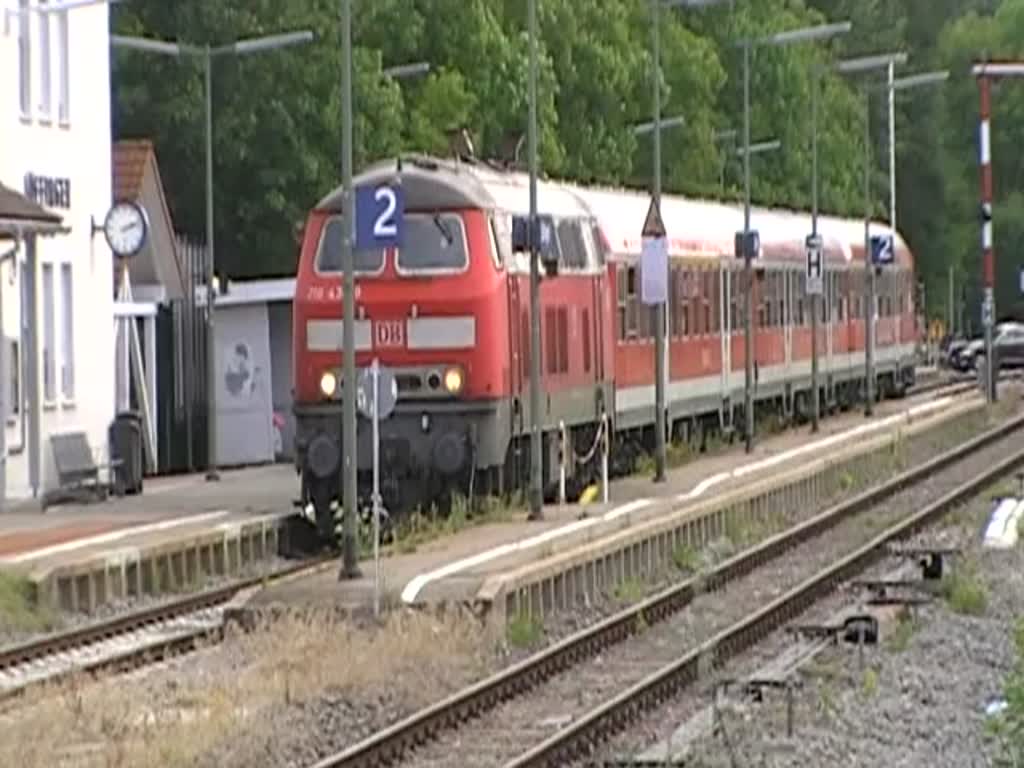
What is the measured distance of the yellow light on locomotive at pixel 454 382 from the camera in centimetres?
2970

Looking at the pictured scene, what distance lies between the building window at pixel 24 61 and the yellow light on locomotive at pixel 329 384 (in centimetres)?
892

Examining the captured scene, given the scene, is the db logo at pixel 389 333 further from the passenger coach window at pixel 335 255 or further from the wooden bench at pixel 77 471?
the wooden bench at pixel 77 471

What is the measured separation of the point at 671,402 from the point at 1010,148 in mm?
66031

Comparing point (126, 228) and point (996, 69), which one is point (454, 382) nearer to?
point (126, 228)

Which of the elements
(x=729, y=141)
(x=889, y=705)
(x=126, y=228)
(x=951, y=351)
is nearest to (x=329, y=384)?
(x=126, y=228)

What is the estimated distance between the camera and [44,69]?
125 feet

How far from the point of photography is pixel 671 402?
40344 mm

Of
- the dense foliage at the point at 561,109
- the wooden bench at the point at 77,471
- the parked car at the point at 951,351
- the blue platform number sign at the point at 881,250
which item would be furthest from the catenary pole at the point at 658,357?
the parked car at the point at 951,351

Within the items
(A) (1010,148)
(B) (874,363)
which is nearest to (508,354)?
(B) (874,363)

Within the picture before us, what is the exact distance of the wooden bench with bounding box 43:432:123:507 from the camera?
3544 cm

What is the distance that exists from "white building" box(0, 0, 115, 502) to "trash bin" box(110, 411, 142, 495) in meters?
0.78

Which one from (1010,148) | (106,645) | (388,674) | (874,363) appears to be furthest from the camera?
(1010,148)

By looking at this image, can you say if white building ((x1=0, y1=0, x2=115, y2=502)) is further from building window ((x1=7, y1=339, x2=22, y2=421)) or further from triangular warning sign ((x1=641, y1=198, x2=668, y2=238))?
triangular warning sign ((x1=641, y1=198, x2=668, y2=238))

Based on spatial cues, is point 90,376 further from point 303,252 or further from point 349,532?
point 349,532
